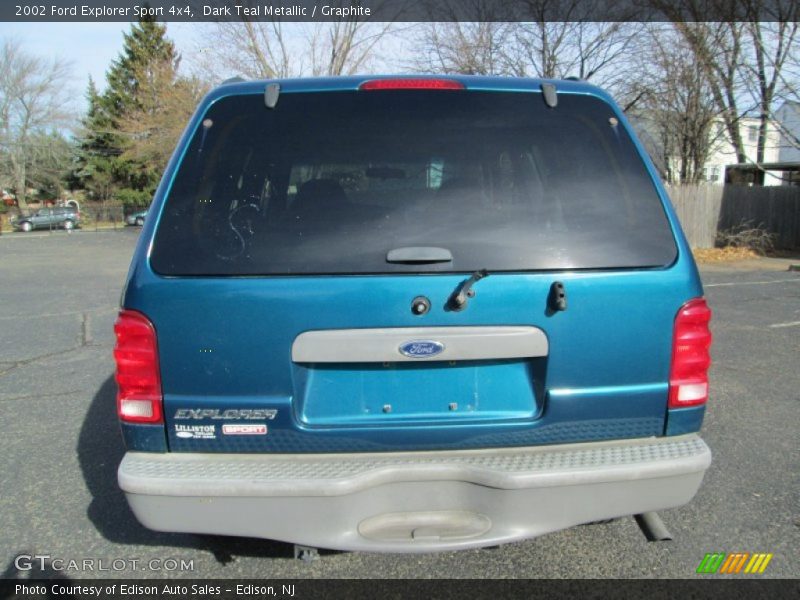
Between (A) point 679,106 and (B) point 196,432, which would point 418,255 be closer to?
(B) point 196,432

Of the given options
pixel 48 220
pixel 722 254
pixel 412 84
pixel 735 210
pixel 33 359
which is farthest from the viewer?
pixel 48 220

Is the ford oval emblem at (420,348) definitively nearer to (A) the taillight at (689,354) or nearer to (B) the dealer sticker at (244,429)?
(B) the dealer sticker at (244,429)

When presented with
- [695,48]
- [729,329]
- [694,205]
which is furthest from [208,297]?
[695,48]

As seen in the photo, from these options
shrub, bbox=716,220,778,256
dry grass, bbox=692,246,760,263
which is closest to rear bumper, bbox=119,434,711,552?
dry grass, bbox=692,246,760,263

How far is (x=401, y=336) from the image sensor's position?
2.04 metres

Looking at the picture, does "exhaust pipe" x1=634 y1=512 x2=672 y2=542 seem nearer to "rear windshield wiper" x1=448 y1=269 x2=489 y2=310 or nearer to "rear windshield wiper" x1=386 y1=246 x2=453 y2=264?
"rear windshield wiper" x1=448 y1=269 x2=489 y2=310

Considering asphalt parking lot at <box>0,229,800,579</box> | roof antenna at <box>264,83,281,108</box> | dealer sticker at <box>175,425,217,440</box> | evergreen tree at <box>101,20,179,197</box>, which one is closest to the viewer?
dealer sticker at <box>175,425,217,440</box>

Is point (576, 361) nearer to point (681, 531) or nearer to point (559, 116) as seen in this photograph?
point (559, 116)

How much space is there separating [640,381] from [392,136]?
4.14ft

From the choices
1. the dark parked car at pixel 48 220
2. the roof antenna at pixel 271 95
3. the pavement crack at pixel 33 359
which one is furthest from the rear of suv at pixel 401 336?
the dark parked car at pixel 48 220

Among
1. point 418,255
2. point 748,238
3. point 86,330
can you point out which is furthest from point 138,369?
point 748,238

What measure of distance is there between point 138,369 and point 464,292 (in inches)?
45.7

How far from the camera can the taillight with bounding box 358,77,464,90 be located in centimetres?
228

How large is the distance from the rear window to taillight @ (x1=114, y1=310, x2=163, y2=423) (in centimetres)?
21
